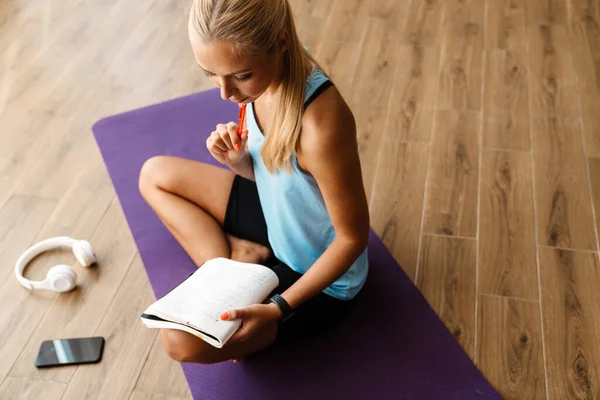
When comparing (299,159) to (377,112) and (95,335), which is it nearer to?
(95,335)

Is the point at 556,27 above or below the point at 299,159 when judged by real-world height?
below

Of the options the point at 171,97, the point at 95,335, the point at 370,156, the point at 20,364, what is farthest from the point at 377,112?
the point at 20,364

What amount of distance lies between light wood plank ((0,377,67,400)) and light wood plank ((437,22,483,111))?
1544 mm

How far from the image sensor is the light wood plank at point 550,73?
226 centimetres

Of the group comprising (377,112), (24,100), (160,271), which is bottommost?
(377,112)

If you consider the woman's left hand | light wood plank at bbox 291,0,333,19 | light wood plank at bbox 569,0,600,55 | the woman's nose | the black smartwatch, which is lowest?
light wood plank at bbox 569,0,600,55

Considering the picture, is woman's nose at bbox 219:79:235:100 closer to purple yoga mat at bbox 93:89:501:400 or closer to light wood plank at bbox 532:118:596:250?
purple yoga mat at bbox 93:89:501:400

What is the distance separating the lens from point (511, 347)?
1561mm

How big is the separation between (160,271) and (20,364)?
0.42m

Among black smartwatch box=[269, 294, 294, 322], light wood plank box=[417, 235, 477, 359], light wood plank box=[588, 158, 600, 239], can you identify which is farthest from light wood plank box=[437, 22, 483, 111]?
black smartwatch box=[269, 294, 294, 322]

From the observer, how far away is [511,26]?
2.67 metres

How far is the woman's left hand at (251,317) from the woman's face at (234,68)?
43 centimetres

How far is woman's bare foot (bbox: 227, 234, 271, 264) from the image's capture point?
163 cm

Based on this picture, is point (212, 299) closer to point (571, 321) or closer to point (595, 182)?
point (571, 321)
